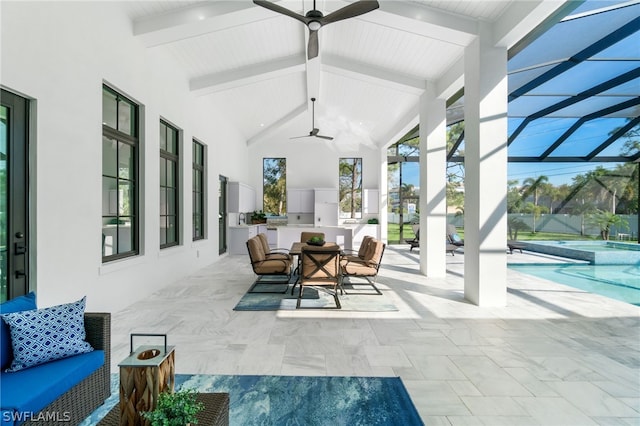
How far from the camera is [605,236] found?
10.5m

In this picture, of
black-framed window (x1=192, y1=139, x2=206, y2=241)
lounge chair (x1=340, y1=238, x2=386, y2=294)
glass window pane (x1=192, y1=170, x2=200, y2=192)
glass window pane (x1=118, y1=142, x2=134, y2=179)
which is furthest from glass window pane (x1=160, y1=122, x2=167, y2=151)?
lounge chair (x1=340, y1=238, x2=386, y2=294)

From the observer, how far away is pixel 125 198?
4.36 m

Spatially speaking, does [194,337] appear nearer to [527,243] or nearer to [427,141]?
[427,141]

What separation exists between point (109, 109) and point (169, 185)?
73.0 inches

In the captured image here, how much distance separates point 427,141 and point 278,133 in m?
5.88

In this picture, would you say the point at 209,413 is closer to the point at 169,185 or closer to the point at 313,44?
the point at 313,44

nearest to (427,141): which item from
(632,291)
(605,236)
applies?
(632,291)

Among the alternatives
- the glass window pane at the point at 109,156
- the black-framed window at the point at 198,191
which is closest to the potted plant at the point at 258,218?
the black-framed window at the point at 198,191

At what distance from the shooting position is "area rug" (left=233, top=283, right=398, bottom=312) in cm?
416

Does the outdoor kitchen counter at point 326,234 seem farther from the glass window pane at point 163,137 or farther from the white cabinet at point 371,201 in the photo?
the glass window pane at point 163,137

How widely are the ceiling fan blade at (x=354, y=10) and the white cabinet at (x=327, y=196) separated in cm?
733

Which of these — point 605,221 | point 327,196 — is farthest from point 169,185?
point 605,221

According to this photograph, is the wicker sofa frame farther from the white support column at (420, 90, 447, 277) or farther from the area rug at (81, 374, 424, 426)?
the white support column at (420, 90, 447, 277)

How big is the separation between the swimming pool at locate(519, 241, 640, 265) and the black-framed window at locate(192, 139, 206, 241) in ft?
33.0
